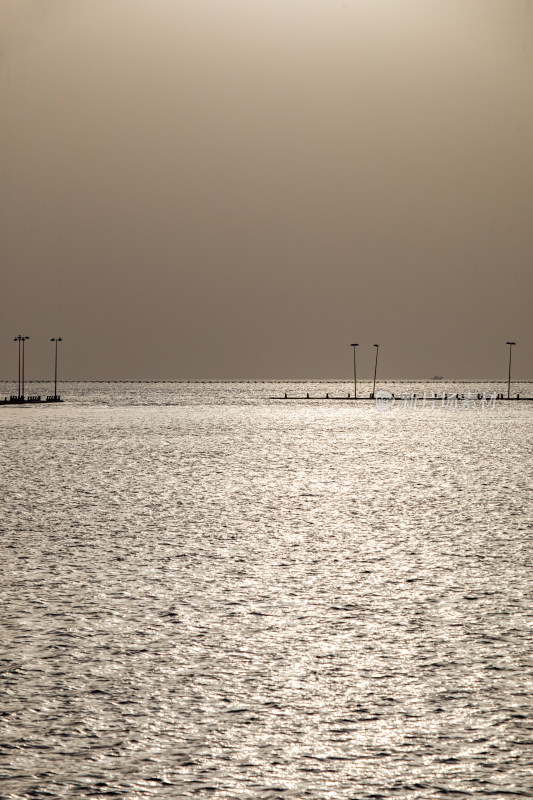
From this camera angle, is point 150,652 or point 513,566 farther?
point 513,566

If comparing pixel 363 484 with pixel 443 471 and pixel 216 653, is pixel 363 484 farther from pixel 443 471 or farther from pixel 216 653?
pixel 216 653

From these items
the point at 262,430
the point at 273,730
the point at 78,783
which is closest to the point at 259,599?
the point at 273,730

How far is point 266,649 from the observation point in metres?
10.6

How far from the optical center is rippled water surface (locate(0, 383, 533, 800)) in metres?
7.29

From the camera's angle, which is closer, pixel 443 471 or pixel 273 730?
pixel 273 730

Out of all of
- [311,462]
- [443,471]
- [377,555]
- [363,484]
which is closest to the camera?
[377,555]

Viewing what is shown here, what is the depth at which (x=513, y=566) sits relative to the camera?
16.0 metres

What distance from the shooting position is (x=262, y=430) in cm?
7581

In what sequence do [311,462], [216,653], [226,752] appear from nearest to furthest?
[226,752] < [216,653] < [311,462]

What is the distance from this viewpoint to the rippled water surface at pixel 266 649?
23.9 feet

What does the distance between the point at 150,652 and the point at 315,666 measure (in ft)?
5.91

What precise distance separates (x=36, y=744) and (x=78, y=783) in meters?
0.91

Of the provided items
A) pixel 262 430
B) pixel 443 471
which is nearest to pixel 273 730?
pixel 443 471

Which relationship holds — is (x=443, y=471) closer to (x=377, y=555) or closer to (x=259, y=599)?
(x=377, y=555)
